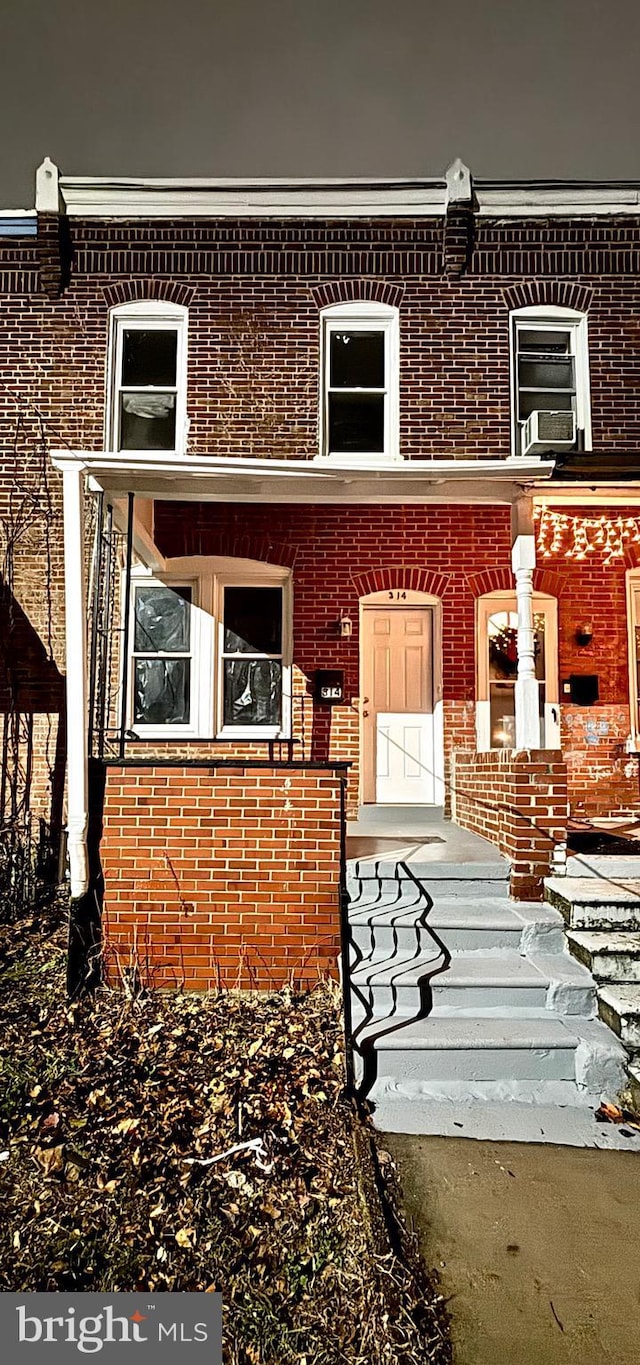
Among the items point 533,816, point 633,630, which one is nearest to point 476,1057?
point 533,816

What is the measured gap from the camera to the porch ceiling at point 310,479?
607 centimetres

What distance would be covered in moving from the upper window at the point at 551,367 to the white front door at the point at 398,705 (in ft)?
7.79

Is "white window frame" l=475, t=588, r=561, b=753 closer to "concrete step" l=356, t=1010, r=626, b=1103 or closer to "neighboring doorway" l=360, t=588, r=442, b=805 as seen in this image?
"neighboring doorway" l=360, t=588, r=442, b=805

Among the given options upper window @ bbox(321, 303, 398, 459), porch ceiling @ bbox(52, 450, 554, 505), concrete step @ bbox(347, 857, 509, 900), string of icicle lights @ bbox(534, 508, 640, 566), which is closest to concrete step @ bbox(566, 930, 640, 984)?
concrete step @ bbox(347, 857, 509, 900)

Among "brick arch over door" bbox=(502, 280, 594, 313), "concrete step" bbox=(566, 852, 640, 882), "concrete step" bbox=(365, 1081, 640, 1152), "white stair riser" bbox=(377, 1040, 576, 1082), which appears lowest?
"concrete step" bbox=(365, 1081, 640, 1152)

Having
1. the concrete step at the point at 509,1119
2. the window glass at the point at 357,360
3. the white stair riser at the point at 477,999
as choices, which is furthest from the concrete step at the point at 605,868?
Answer: the window glass at the point at 357,360

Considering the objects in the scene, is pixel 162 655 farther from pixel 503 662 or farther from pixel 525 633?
pixel 525 633

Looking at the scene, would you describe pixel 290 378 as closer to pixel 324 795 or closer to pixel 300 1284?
pixel 324 795

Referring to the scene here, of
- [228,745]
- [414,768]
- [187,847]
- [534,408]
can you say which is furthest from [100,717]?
[534,408]

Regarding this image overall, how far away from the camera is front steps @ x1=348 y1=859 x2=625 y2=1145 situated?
397 cm

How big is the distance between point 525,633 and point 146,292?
5.52 m

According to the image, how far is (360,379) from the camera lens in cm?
840

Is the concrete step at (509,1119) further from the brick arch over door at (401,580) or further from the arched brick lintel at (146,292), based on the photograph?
the arched brick lintel at (146,292)

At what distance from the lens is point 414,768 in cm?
874
